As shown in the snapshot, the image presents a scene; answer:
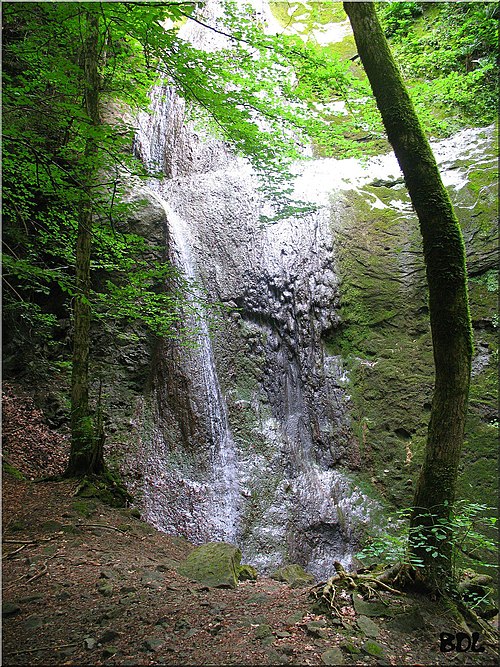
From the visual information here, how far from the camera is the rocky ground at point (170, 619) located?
8.14 ft

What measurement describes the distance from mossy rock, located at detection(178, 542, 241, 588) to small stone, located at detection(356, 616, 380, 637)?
1.59 m

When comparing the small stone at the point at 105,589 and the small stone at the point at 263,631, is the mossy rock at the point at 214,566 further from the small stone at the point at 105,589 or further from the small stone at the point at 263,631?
the small stone at the point at 263,631

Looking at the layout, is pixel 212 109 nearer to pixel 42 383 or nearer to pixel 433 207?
pixel 433 207

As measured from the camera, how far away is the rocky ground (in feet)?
8.14

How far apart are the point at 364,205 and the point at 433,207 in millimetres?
5960

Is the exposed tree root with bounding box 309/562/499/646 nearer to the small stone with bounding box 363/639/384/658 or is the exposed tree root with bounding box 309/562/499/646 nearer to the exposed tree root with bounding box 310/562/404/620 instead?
the exposed tree root with bounding box 310/562/404/620

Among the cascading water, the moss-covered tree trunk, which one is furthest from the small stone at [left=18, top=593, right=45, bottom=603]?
the cascading water

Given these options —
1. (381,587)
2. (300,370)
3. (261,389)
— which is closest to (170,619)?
(381,587)

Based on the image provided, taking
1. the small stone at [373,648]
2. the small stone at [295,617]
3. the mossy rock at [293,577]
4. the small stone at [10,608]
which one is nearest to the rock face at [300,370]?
the mossy rock at [293,577]

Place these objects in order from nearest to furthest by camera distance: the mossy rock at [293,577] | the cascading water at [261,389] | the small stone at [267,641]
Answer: the small stone at [267,641] → the mossy rock at [293,577] → the cascading water at [261,389]

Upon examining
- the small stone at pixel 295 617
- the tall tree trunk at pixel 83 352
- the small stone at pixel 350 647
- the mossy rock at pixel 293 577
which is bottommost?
the mossy rock at pixel 293 577

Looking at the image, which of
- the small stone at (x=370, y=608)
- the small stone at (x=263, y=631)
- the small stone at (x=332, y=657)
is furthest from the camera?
the small stone at (x=370, y=608)

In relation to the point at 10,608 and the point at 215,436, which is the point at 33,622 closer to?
the point at 10,608

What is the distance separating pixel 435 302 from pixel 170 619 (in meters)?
3.15
